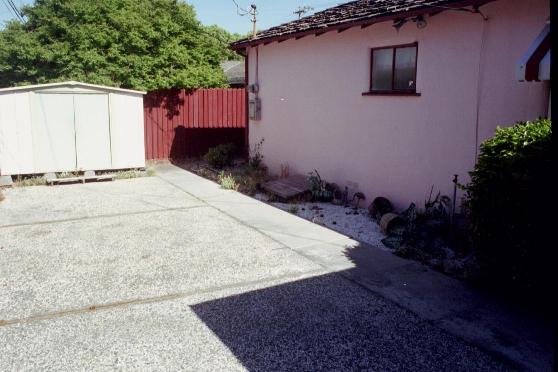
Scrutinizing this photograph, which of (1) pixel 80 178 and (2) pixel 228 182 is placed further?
(1) pixel 80 178

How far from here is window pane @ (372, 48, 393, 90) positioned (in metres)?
8.64

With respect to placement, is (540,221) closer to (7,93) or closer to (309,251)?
(309,251)

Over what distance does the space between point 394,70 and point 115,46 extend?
9958 mm

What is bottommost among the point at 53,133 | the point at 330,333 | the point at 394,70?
the point at 330,333

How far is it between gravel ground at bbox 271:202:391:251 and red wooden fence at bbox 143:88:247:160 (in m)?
7.03

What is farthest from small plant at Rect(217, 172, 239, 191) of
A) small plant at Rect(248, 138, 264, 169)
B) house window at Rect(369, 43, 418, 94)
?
house window at Rect(369, 43, 418, 94)

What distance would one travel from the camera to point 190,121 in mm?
16312

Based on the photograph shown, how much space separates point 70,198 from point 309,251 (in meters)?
6.15

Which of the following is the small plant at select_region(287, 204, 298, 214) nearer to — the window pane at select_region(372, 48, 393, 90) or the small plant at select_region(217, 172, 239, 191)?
the small plant at select_region(217, 172, 239, 191)

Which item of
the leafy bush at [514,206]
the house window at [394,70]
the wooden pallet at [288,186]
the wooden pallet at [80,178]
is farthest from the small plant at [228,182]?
the leafy bush at [514,206]

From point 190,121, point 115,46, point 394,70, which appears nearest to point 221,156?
point 190,121

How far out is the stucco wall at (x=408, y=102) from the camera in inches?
259

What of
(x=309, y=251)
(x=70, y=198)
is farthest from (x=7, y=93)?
(x=309, y=251)

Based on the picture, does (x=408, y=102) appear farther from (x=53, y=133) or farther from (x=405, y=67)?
(x=53, y=133)
